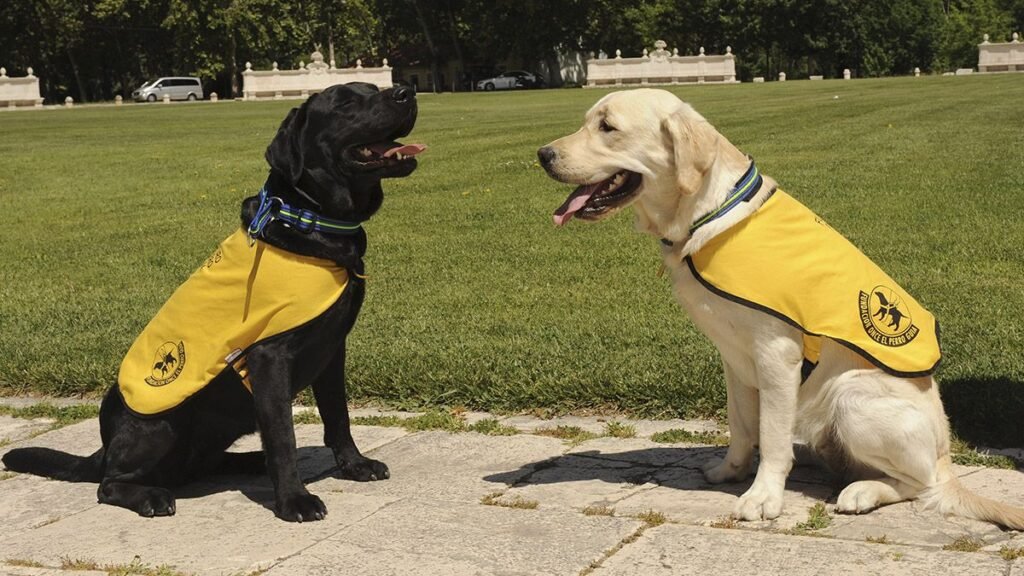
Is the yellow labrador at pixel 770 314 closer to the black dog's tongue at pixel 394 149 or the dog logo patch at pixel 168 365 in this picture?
the black dog's tongue at pixel 394 149

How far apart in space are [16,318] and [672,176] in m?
6.25

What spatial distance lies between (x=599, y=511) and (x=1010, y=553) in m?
1.46

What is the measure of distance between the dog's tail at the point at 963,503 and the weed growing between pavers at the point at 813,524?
38cm

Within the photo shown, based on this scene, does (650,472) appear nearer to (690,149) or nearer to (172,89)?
(690,149)

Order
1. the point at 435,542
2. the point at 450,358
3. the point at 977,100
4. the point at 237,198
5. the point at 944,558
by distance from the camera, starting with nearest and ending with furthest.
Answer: the point at 944,558, the point at 435,542, the point at 450,358, the point at 237,198, the point at 977,100

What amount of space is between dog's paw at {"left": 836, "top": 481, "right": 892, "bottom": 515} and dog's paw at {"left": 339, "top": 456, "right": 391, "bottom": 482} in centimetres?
194

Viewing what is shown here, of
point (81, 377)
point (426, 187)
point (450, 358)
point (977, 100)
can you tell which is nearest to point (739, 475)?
point (450, 358)

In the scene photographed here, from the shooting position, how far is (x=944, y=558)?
3.98 meters

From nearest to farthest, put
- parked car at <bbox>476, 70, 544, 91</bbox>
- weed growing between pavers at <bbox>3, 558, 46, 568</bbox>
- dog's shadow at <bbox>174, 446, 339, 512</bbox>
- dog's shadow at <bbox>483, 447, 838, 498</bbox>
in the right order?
weed growing between pavers at <bbox>3, 558, 46, 568</bbox> < dog's shadow at <bbox>483, 447, 838, 498</bbox> < dog's shadow at <bbox>174, 446, 339, 512</bbox> < parked car at <bbox>476, 70, 544, 91</bbox>

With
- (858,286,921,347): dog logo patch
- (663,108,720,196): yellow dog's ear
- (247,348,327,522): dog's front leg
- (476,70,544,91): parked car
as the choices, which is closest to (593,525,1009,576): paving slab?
(858,286,921,347): dog logo patch

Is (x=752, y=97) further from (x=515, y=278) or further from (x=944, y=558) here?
(x=944, y=558)

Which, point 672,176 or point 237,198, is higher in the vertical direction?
point 672,176

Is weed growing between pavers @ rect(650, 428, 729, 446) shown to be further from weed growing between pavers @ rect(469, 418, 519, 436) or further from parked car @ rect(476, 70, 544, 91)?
parked car @ rect(476, 70, 544, 91)

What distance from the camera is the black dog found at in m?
4.84
